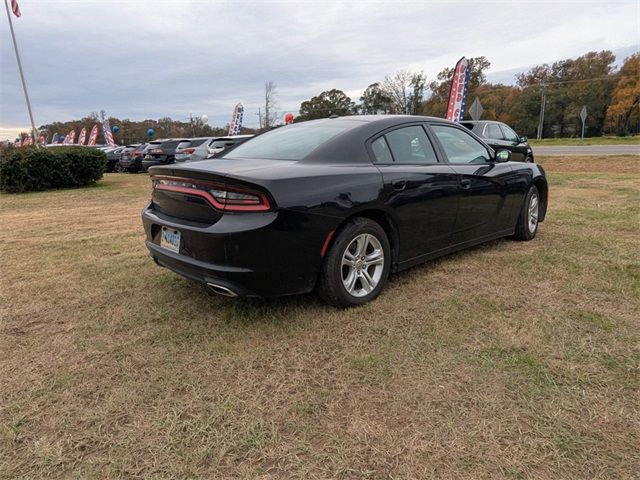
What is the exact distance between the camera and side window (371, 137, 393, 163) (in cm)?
325

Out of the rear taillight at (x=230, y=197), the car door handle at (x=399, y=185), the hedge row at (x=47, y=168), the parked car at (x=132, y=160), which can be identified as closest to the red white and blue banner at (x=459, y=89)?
the parked car at (x=132, y=160)

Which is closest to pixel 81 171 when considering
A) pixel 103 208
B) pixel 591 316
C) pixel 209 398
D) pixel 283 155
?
pixel 103 208

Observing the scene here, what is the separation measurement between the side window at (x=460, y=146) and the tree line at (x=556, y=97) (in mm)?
54118

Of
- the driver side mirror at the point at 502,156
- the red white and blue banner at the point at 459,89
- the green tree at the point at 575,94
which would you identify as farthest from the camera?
the green tree at the point at 575,94

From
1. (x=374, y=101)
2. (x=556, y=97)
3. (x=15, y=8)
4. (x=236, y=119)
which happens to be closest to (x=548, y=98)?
(x=556, y=97)

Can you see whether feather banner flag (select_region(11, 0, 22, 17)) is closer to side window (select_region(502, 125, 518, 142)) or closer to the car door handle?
side window (select_region(502, 125, 518, 142))

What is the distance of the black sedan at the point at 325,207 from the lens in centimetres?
258

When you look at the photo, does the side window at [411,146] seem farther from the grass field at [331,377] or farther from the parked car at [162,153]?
the parked car at [162,153]

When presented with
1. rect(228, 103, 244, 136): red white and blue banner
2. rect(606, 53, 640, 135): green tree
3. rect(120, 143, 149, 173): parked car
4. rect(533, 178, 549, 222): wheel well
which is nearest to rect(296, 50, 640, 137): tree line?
rect(606, 53, 640, 135): green tree

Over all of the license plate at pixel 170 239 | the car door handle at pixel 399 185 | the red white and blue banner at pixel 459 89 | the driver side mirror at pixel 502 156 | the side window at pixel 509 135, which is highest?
the red white and blue banner at pixel 459 89

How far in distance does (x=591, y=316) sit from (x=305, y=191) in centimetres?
215

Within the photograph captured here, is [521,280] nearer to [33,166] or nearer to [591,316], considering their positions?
[591,316]

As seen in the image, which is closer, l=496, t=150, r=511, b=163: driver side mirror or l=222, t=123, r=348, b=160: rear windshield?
l=222, t=123, r=348, b=160: rear windshield

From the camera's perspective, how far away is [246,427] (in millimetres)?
1939
